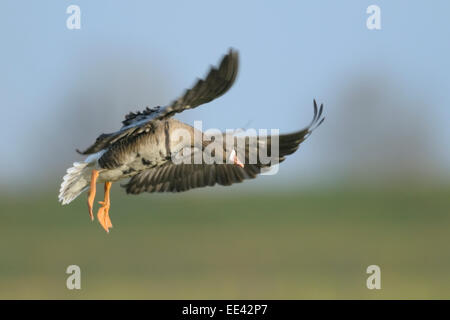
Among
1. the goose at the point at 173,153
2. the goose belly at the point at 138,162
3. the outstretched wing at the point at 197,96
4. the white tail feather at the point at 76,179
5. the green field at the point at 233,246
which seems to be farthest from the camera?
the green field at the point at 233,246

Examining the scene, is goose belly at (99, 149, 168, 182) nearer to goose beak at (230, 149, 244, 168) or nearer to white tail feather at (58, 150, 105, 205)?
white tail feather at (58, 150, 105, 205)

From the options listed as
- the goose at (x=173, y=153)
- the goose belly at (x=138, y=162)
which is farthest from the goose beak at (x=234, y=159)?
the goose belly at (x=138, y=162)

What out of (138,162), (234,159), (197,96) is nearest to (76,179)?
(138,162)

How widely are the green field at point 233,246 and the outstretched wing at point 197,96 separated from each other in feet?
29.9

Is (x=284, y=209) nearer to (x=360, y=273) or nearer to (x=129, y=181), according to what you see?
(x=360, y=273)

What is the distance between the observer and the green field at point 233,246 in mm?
18797

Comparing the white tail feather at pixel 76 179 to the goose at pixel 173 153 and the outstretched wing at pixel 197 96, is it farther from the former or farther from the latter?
the outstretched wing at pixel 197 96

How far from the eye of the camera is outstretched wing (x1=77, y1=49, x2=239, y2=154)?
6.84m

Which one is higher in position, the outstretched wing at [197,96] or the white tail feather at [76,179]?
the outstretched wing at [197,96]

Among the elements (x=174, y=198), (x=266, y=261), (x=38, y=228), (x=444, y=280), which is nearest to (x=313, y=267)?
(x=266, y=261)

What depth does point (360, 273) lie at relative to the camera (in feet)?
Answer: 69.4

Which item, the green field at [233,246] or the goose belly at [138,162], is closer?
the goose belly at [138,162]

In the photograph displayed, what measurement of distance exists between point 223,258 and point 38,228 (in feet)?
29.4

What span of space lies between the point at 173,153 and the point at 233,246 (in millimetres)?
17796
